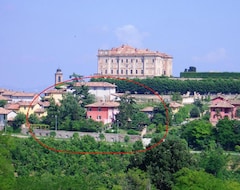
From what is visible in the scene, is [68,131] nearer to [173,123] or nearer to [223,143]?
[173,123]

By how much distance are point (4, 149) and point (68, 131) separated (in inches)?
312

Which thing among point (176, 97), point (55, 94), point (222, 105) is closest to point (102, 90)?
point (55, 94)

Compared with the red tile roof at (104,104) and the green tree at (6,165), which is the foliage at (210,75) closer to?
the red tile roof at (104,104)

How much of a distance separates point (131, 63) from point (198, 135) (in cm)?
2312

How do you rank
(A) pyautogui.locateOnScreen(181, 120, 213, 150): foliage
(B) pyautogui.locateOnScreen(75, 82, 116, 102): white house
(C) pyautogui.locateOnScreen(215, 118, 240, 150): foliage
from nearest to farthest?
1. (C) pyautogui.locateOnScreen(215, 118, 240, 150): foliage
2. (A) pyautogui.locateOnScreen(181, 120, 213, 150): foliage
3. (B) pyautogui.locateOnScreen(75, 82, 116, 102): white house

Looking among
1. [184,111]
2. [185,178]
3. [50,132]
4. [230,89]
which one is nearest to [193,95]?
[230,89]

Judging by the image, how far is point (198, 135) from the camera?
3103cm

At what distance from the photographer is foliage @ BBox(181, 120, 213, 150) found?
3095cm

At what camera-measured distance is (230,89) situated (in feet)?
145

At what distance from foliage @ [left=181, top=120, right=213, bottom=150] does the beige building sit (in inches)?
838

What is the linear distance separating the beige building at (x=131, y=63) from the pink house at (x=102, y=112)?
51.5 feet

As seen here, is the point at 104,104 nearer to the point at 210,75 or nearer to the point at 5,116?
the point at 5,116

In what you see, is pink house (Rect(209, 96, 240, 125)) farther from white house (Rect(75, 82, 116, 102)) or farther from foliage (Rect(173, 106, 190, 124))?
white house (Rect(75, 82, 116, 102))

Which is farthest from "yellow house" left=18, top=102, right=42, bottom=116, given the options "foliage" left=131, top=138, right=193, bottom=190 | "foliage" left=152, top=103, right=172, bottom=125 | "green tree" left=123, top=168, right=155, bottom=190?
"green tree" left=123, top=168, right=155, bottom=190
